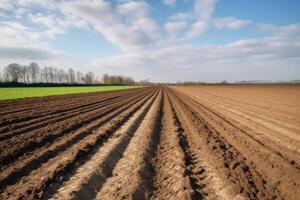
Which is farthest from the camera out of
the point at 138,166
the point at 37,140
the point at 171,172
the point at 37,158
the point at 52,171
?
the point at 37,140

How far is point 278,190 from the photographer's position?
516 centimetres

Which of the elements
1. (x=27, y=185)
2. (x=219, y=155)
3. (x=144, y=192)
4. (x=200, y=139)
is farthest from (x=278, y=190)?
(x=27, y=185)

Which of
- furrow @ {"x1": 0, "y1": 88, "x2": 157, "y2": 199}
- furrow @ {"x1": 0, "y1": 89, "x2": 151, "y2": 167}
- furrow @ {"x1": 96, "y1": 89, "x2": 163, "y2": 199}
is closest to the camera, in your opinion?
furrow @ {"x1": 0, "y1": 88, "x2": 157, "y2": 199}

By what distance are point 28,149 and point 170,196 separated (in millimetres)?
5447

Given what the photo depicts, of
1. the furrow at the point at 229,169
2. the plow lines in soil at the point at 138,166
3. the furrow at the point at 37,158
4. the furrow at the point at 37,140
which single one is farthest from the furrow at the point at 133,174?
the furrow at the point at 37,140

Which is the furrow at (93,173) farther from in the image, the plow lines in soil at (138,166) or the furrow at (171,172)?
the furrow at (171,172)

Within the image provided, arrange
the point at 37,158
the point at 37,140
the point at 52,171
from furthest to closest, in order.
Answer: the point at 37,140 → the point at 37,158 → the point at 52,171

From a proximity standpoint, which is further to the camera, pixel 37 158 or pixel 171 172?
pixel 37 158

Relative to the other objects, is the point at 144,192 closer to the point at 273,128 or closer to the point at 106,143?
the point at 106,143

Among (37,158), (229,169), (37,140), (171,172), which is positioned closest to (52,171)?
(37,158)

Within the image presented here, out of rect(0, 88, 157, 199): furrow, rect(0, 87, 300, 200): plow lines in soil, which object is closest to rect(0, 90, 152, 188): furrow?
rect(0, 87, 300, 200): plow lines in soil

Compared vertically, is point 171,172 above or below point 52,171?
below

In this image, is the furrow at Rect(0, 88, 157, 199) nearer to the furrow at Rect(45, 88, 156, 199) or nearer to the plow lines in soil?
the plow lines in soil

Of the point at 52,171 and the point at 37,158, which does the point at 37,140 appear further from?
the point at 52,171
